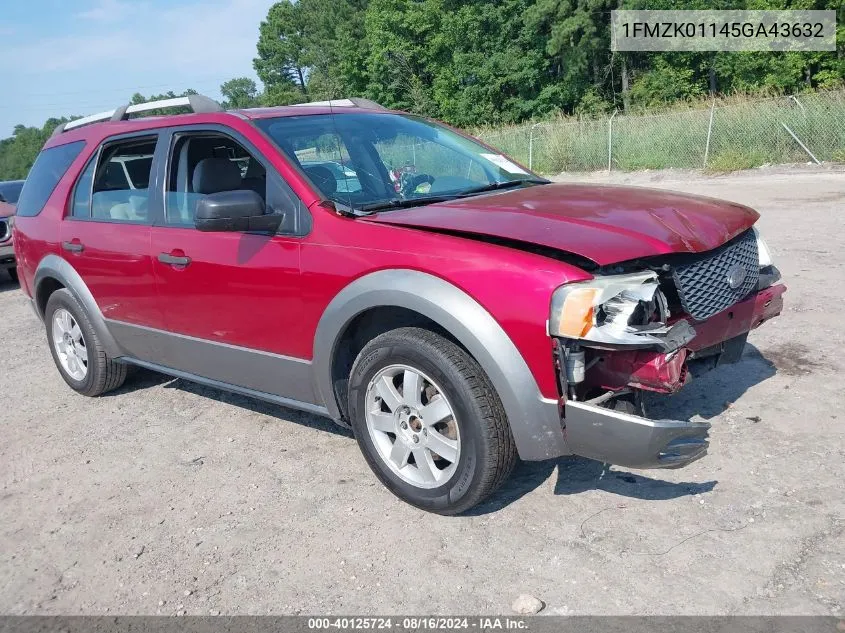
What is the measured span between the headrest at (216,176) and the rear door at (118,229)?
0.36 metres

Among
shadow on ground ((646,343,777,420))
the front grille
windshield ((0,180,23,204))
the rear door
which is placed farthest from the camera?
windshield ((0,180,23,204))

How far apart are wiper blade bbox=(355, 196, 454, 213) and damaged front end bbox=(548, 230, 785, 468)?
3.90ft

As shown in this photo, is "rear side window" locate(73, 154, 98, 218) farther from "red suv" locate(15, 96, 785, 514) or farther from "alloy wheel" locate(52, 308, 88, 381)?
"alloy wheel" locate(52, 308, 88, 381)

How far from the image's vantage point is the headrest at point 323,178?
12.0 ft

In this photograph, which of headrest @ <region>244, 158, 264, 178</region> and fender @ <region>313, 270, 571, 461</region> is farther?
headrest @ <region>244, 158, 264, 178</region>

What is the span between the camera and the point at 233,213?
343 cm

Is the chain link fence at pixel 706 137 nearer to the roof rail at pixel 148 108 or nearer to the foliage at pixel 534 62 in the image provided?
the foliage at pixel 534 62

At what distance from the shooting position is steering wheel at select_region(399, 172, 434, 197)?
12.7 feet

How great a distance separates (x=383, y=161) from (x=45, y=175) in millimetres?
2964

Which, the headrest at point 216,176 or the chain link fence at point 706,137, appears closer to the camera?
the headrest at point 216,176

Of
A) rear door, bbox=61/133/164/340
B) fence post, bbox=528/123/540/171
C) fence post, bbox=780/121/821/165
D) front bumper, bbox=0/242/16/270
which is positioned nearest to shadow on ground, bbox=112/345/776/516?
rear door, bbox=61/133/164/340

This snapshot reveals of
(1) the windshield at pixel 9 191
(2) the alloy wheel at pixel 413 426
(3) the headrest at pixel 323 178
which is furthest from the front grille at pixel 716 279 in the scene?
(1) the windshield at pixel 9 191

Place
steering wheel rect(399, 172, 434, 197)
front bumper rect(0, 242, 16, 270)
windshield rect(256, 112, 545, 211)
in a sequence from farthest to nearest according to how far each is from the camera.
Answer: front bumper rect(0, 242, 16, 270), steering wheel rect(399, 172, 434, 197), windshield rect(256, 112, 545, 211)

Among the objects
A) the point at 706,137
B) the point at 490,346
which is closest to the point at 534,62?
the point at 706,137
